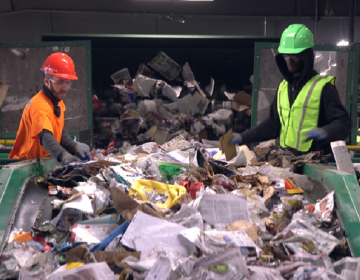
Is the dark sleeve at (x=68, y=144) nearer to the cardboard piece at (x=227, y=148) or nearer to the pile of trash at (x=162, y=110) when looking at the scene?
the cardboard piece at (x=227, y=148)

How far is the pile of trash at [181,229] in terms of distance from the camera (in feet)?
5.24

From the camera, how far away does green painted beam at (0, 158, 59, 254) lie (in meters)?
1.91

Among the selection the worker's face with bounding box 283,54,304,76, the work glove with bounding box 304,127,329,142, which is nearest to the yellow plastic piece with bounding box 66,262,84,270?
the work glove with bounding box 304,127,329,142

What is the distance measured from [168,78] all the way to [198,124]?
2.41 feet

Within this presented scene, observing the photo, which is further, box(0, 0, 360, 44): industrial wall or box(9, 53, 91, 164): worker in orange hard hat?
box(0, 0, 360, 44): industrial wall

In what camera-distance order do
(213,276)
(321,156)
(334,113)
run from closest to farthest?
(213,276) → (321,156) → (334,113)

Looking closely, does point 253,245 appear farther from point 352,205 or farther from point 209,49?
point 209,49

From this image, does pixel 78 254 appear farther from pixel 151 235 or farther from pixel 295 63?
pixel 295 63

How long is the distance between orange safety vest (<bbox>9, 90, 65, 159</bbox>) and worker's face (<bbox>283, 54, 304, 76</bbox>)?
69.6 inches

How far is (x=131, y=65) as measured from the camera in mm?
5715

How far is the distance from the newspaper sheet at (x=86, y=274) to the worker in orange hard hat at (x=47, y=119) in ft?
4.76

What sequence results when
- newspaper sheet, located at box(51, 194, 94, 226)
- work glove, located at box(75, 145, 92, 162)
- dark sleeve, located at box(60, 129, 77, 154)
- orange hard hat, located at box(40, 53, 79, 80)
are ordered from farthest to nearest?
dark sleeve, located at box(60, 129, 77, 154), orange hard hat, located at box(40, 53, 79, 80), work glove, located at box(75, 145, 92, 162), newspaper sheet, located at box(51, 194, 94, 226)

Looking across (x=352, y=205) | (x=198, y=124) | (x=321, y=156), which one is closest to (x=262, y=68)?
(x=198, y=124)

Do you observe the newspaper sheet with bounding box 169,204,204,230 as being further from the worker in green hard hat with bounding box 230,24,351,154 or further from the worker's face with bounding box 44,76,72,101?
the worker's face with bounding box 44,76,72,101
